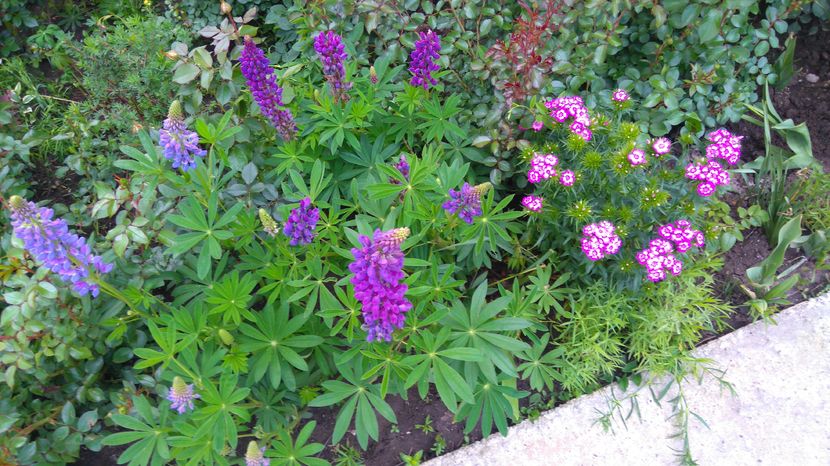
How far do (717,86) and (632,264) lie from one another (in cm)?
142

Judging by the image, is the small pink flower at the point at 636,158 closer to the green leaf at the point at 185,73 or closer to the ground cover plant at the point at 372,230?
the ground cover plant at the point at 372,230

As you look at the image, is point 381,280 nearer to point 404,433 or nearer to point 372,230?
point 372,230

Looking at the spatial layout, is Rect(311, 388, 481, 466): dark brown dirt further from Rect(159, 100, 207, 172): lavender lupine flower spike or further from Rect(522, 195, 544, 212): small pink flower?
Rect(159, 100, 207, 172): lavender lupine flower spike

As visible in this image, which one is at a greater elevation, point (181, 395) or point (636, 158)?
point (636, 158)

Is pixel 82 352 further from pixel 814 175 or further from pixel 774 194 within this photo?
pixel 814 175

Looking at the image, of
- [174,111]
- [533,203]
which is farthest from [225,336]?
[533,203]

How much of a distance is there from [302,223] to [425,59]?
3.19 feet

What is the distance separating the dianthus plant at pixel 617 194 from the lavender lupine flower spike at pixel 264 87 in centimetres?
109

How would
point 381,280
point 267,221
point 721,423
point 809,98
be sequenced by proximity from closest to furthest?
point 381,280 → point 267,221 → point 721,423 → point 809,98

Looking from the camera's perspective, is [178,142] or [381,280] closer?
[381,280]

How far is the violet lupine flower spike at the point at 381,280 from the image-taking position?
5.69 ft

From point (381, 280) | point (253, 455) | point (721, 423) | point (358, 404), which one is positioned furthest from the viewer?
point (721, 423)

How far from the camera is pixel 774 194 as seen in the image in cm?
304

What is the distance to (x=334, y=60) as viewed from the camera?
8.04 ft
